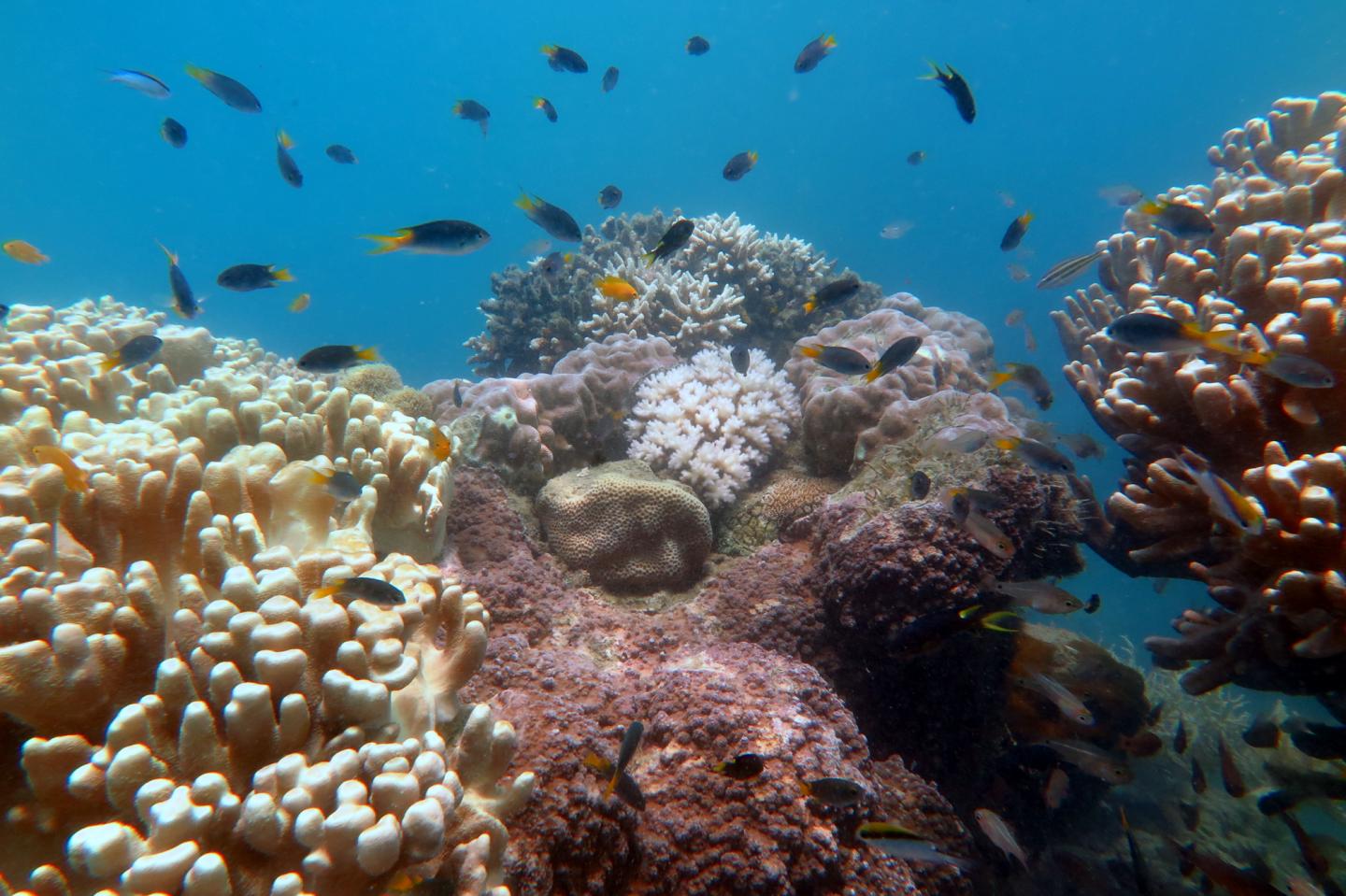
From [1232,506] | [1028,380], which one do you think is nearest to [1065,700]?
[1232,506]

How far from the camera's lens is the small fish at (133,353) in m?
4.31

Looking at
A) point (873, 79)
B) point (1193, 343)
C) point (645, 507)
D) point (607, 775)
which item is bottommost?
point (607, 775)

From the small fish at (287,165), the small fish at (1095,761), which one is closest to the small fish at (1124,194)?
the small fish at (1095,761)

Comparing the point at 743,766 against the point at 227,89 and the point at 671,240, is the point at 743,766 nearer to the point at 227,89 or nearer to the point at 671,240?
the point at 671,240

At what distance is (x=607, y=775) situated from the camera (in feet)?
8.36

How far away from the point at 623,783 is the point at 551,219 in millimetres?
4567

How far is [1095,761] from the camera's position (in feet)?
14.5

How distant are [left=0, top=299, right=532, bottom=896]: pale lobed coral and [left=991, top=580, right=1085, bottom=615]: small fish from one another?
10.4ft

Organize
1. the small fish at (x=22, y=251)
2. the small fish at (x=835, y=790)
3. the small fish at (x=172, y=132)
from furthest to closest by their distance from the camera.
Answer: the small fish at (x=22, y=251) → the small fish at (x=172, y=132) → the small fish at (x=835, y=790)

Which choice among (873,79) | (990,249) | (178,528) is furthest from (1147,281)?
(873,79)

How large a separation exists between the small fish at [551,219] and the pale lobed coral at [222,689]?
3149 millimetres

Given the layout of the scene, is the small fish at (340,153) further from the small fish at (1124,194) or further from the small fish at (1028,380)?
the small fish at (1124,194)

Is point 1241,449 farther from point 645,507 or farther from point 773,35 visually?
point 773,35

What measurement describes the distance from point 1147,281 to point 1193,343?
2.61 m
